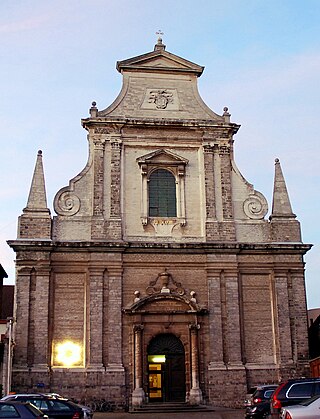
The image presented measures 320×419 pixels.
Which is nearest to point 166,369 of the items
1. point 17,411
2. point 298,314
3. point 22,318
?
point 298,314

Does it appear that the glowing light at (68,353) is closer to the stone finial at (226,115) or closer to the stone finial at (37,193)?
the stone finial at (37,193)

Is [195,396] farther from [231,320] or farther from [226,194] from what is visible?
[226,194]

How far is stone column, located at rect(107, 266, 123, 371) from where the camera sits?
2914 cm

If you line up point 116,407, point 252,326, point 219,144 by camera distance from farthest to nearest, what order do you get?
1. point 219,144
2. point 252,326
3. point 116,407

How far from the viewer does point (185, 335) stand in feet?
98.2

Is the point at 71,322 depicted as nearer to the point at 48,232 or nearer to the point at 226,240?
the point at 48,232

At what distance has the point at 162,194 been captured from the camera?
3189 cm

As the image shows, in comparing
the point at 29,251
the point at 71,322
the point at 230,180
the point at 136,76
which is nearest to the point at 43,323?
the point at 71,322

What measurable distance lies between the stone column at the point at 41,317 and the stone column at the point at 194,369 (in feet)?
20.8

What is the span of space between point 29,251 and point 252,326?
10.7 meters

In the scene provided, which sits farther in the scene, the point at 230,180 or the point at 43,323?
the point at 230,180

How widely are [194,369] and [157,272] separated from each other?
15.2ft

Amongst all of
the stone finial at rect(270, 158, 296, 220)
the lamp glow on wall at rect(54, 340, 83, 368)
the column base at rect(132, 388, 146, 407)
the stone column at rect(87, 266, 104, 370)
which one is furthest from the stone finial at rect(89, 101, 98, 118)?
the column base at rect(132, 388, 146, 407)

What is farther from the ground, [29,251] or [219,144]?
[219,144]
